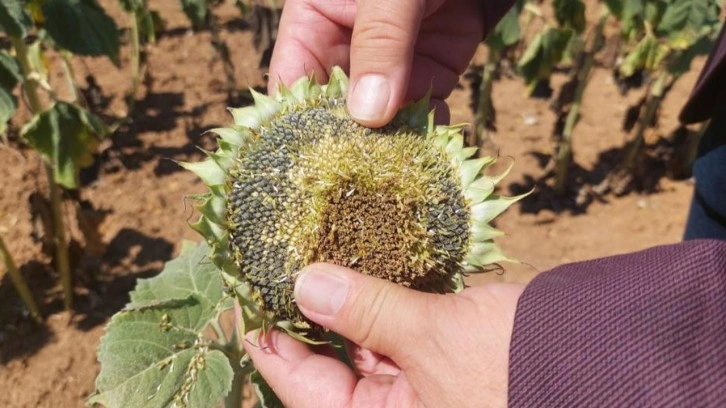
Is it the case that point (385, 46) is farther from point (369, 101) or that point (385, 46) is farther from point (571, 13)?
point (571, 13)

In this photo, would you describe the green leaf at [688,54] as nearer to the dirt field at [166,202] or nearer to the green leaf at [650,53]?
the green leaf at [650,53]

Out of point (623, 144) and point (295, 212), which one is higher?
point (295, 212)

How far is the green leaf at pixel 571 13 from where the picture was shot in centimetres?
374

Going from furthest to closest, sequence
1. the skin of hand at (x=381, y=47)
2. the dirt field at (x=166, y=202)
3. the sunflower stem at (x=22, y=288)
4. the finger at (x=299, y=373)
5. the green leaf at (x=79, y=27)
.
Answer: the dirt field at (x=166, y=202) → the sunflower stem at (x=22, y=288) → the green leaf at (x=79, y=27) → the skin of hand at (x=381, y=47) → the finger at (x=299, y=373)

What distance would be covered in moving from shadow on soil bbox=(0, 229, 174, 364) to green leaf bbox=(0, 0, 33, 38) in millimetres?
1368

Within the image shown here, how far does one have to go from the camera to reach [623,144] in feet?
15.9

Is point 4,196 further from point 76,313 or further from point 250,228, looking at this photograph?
point 250,228

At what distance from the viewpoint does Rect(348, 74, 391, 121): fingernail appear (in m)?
1.48

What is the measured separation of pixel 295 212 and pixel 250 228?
0.10 metres

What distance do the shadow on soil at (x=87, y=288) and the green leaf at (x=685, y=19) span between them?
2972mm

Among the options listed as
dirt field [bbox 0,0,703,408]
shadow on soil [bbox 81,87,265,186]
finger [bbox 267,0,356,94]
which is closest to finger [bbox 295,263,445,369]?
finger [bbox 267,0,356,94]

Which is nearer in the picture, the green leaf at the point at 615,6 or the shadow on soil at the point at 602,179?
the green leaf at the point at 615,6

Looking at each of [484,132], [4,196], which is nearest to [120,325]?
[4,196]

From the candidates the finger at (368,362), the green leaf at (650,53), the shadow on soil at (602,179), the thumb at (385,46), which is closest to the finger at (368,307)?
the finger at (368,362)
